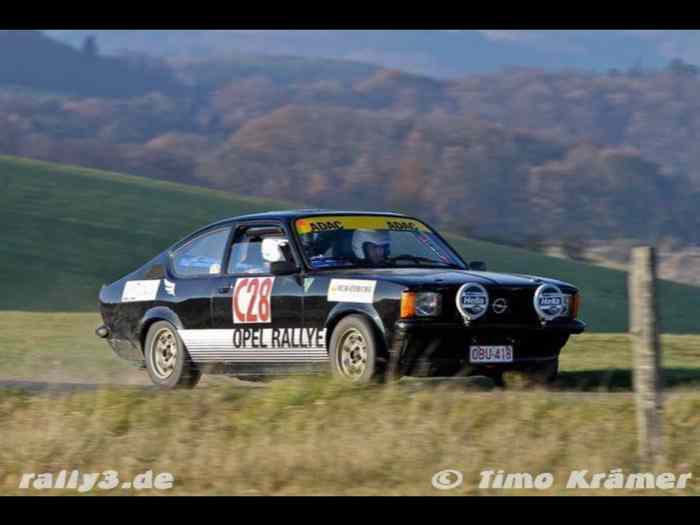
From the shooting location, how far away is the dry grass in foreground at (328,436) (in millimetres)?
8539

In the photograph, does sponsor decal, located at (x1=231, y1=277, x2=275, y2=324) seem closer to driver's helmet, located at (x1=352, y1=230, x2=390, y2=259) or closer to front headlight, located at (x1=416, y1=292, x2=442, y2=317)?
driver's helmet, located at (x1=352, y1=230, x2=390, y2=259)

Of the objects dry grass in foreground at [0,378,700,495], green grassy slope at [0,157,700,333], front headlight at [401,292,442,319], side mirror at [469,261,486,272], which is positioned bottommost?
dry grass in foreground at [0,378,700,495]

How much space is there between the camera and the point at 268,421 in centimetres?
969

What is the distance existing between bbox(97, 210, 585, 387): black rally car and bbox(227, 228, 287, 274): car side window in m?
0.01

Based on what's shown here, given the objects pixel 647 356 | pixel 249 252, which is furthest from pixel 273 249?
pixel 647 356

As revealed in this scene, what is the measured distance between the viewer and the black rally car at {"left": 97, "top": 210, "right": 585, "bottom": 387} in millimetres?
10672

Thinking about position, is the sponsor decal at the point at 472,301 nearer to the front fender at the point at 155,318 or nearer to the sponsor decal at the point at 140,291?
the front fender at the point at 155,318

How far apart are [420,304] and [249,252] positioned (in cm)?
222

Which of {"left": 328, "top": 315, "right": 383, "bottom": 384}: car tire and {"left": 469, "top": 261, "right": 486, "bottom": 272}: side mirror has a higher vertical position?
{"left": 469, "top": 261, "right": 486, "bottom": 272}: side mirror

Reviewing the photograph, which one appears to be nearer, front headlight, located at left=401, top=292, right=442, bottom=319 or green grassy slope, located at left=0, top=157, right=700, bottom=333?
front headlight, located at left=401, top=292, right=442, bottom=319

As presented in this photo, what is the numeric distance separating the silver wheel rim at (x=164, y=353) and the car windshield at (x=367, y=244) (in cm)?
163

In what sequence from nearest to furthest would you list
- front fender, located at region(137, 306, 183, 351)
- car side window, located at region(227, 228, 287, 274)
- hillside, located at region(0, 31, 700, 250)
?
car side window, located at region(227, 228, 287, 274) → front fender, located at region(137, 306, 183, 351) → hillside, located at region(0, 31, 700, 250)

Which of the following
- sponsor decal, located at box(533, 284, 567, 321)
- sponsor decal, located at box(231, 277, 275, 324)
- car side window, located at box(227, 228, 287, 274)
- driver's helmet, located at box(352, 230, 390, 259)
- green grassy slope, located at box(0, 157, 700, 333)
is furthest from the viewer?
green grassy slope, located at box(0, 157, 700, 333)

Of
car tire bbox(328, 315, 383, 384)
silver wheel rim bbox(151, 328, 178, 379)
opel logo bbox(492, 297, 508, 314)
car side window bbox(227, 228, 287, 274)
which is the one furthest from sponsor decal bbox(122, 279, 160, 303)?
opel logo bbox(492, 297, 508, 314)
